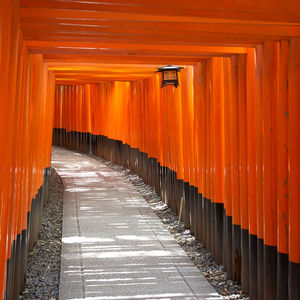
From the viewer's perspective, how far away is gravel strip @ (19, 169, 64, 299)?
5.28m

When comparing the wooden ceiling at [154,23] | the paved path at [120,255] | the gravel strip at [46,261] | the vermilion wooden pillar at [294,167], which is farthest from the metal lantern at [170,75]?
the gravel strip at [46,261]

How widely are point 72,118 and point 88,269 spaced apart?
56.8ft

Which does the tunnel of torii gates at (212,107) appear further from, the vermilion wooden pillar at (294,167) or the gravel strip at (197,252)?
the gravel strip at (197,252)

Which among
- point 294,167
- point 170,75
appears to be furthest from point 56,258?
point 294,167

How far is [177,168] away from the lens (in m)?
8.80

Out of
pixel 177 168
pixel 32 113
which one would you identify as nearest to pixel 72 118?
pixel 177 168

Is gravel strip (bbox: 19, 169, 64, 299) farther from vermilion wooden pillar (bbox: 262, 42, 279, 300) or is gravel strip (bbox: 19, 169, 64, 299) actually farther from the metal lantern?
the metal lantern

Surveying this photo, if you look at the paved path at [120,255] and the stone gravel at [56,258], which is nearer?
the paved path at [120,255]

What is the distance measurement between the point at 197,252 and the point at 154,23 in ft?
13.1

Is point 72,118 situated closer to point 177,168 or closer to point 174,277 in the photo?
point 177,168

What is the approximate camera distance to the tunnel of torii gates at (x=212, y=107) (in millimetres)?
3447

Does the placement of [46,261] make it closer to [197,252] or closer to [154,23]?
[197,252]

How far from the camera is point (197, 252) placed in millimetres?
6746

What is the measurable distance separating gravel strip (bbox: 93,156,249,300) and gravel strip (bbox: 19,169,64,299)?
1.94 meters
